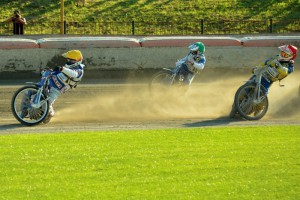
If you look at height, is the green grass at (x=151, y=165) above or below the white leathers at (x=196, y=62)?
below

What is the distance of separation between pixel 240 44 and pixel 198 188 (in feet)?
49.3

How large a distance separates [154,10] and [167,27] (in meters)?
3.09

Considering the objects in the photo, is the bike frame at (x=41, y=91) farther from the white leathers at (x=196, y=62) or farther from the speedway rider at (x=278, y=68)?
the white leathers at (x=196, y=62)

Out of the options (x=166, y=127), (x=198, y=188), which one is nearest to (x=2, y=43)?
(x=166, y=127)

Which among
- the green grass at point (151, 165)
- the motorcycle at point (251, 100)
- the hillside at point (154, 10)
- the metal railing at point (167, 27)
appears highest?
the hillside at point (154, 10)

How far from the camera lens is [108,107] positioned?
1911 centimetres

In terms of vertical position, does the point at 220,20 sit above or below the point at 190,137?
above

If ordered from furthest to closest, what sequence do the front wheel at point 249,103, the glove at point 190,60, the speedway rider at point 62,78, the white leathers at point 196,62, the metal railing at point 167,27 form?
the metal railing at point 167,27
the glove at point 190,60
the white leathers at point 196,62
the front wheel at point 249,103
the speedway rider at point 62,78

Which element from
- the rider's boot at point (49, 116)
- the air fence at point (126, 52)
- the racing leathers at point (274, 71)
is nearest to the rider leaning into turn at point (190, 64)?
the racing leathers at point (274, 71)

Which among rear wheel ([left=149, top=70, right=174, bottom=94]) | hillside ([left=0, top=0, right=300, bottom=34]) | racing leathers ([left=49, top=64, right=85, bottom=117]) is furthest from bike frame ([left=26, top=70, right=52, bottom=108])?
hillside ([left=0, top=0, right=300, bottom=34])

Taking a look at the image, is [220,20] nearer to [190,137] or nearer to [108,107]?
[108,107]

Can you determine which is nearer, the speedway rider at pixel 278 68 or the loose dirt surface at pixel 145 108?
the loose dirt surface at pixel 145 108

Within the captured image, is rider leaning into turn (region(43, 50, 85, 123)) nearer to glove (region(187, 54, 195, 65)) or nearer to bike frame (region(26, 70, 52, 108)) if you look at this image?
bike frame (region(26, 70, 52, 108))

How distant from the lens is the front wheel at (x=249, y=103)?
58.1 feet
